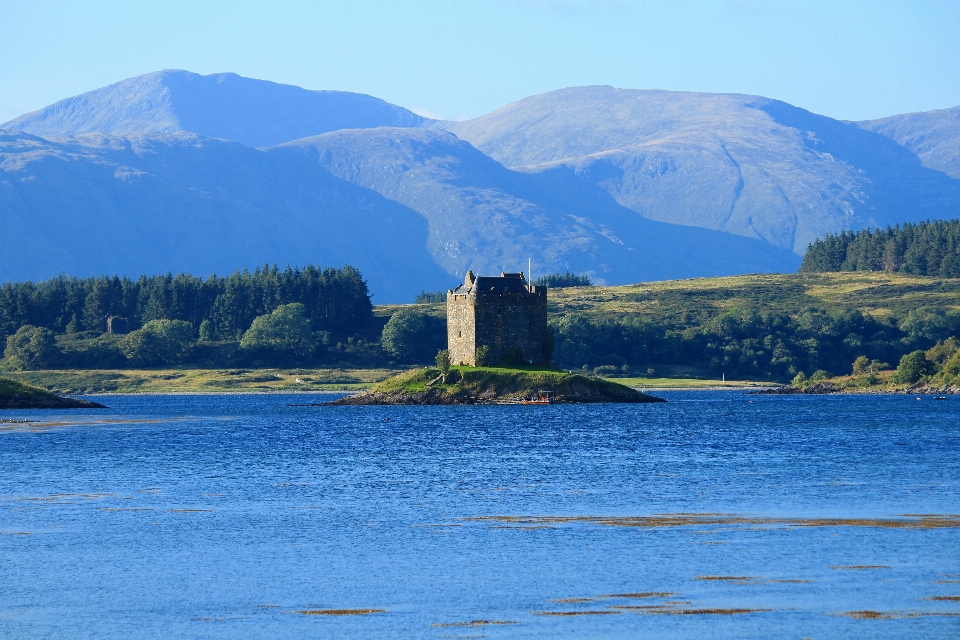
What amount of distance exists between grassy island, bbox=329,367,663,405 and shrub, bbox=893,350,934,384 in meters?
49.6

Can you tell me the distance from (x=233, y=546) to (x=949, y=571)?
21763 mm

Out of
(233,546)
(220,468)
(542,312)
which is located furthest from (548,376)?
(233,546)

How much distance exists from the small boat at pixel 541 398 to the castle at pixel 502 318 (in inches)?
193

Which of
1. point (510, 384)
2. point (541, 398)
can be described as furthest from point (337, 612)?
point (541, 398)

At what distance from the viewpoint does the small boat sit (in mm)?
132875

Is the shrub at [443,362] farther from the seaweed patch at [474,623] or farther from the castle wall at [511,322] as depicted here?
the seaweed patch at [474,623]

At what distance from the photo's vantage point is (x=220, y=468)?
7075 cm

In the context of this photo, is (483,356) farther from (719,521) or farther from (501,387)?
(719,521)

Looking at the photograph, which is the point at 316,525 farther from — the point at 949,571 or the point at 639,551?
the point at 949,571

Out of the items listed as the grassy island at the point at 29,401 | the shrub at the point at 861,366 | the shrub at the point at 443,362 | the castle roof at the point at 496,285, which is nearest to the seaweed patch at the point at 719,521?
the castle roof at the point at 496,285

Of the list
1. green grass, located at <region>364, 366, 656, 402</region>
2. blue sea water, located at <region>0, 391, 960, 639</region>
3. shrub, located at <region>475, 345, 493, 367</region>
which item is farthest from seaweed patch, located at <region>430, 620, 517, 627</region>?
shrub, located at <region>475, 345, 493, 367</region>

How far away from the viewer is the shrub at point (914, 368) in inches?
6831

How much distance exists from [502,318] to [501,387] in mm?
6972

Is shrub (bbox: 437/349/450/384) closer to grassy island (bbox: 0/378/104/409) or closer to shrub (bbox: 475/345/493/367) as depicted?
shrub (bbox: 475/345/493/367)
